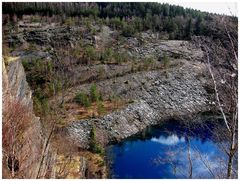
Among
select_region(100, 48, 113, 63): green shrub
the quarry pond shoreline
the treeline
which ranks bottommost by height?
the quarry pond shoreline

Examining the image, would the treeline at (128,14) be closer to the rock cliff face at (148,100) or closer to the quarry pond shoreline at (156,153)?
the rock cliff face at (148,100)

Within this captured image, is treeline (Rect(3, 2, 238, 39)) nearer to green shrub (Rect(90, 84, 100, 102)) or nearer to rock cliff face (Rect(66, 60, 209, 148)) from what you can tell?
rock cliff face (Rect(66, 60, 209, 148))

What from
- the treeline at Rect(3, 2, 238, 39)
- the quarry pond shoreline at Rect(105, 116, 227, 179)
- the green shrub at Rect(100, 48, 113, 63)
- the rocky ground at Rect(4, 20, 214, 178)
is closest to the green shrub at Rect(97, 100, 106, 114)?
the rocky ground at Rect(4, 20, 214, 178)

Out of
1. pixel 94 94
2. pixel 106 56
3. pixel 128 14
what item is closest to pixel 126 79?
pixel 106 56

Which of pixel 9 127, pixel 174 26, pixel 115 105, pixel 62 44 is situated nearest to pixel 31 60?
pixel 62 44

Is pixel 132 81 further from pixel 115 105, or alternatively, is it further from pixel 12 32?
pixel 12 32

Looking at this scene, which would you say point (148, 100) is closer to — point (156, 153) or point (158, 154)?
point (156, 153)
